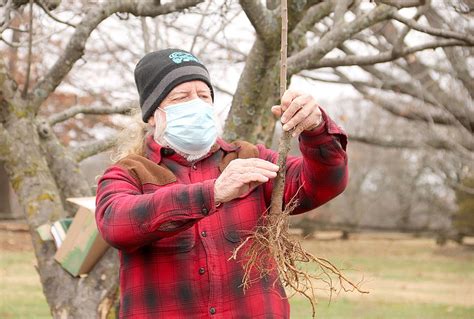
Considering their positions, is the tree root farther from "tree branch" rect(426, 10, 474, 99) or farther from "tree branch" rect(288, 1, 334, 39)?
"tree branch" rect(426, 10, 474, 99)

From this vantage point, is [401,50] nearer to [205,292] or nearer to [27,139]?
[27,139]

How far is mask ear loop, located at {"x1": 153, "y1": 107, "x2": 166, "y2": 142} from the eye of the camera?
117 inches

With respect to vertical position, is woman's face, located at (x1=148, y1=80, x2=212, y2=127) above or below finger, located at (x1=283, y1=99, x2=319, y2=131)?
above

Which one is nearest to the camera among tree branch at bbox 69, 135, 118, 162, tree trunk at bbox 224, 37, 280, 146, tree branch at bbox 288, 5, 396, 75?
tree trunk at bbox 224, 37, 280, 146

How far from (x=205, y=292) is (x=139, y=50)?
594 cm

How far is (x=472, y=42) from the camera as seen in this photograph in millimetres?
5449

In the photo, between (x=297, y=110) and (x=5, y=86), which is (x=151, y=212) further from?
(x=5, y=86)

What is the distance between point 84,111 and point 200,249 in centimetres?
357

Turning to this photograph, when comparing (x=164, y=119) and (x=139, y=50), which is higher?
(x=139, y=50)

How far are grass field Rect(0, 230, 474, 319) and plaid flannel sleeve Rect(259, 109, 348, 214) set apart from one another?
176 centimetres

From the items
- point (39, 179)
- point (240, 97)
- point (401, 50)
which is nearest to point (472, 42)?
point (401, 50)

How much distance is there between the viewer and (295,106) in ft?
8.37

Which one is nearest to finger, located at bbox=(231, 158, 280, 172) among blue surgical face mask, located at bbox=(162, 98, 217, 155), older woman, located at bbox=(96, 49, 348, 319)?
older woman, located at bbox=(96, 49, 348, 319)

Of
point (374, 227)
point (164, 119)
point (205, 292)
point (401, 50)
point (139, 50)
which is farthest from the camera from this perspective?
point (374, 227)
